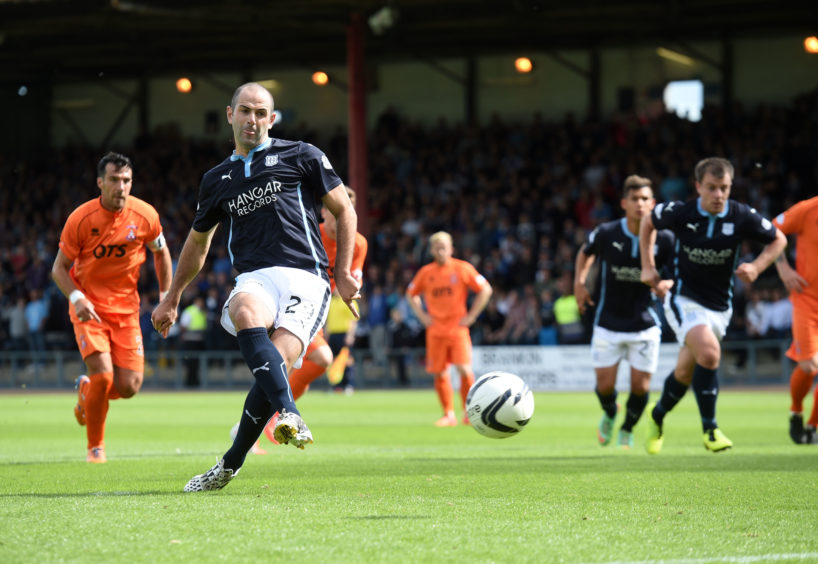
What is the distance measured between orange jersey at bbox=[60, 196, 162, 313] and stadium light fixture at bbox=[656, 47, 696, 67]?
2786 centimetres

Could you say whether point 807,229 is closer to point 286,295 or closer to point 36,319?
point 286,295

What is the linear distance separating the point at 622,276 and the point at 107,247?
4.95 meters

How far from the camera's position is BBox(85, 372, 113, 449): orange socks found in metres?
9.32

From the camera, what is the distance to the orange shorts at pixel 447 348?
624 inches

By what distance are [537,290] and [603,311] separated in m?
16.2

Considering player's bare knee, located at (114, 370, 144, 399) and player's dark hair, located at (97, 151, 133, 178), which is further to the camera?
player's bare knee, located at (114, 370, 144, 399)

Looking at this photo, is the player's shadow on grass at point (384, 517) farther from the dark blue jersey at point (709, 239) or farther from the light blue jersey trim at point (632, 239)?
the light blue jersey trim at point (632, 239)

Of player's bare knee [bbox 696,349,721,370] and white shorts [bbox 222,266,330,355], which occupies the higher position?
white shorts [bbox 222,266,330,355]

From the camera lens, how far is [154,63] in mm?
39500

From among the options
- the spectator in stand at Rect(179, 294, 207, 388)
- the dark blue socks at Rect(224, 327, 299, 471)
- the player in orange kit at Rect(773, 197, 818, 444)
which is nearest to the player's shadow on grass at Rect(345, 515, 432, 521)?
the dark blue socks at Rect(224, 327, 299, 471)

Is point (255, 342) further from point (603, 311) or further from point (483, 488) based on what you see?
point (603, 311)

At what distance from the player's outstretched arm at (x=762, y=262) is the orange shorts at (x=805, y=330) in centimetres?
145

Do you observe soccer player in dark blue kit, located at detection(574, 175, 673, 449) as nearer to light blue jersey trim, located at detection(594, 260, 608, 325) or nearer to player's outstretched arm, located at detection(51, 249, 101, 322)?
light blue jersey trim, located at detection(594, 260, 608, 325)

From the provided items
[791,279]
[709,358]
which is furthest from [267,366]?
[791,279]
